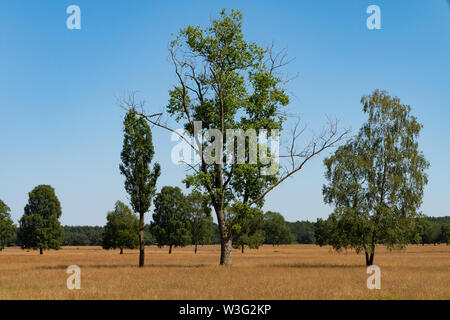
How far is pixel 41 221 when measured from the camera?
73188 millimetres

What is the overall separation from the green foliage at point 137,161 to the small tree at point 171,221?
142ft

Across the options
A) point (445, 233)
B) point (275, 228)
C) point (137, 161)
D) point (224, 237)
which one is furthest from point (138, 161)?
point (445, 233)

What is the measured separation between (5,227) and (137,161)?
48.3 metres

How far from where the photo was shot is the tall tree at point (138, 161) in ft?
118

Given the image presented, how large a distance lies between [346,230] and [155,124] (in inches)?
725

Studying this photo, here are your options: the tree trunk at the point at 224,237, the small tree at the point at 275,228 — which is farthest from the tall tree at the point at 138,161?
the small tree at the point at 275,228

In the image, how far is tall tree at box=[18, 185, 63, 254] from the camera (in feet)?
241

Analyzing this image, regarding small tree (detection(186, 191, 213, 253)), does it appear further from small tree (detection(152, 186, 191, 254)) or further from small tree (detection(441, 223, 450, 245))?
small tree (detection(441, 223, 450, 245))

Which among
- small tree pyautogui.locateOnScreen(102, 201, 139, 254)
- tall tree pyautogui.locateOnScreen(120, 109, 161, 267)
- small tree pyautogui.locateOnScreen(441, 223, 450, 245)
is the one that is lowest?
small tree pyautogui.locateOnScreen(441, 223, 450, 245)

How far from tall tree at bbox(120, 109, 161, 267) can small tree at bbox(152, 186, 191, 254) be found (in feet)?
141

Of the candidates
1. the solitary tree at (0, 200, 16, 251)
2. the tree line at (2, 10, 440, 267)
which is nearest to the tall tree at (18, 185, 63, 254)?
the solitary tree at (0, 200, 16, 251)

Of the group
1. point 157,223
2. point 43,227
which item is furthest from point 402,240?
point 43,227

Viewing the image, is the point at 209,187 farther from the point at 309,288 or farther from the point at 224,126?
the point at 309,288
